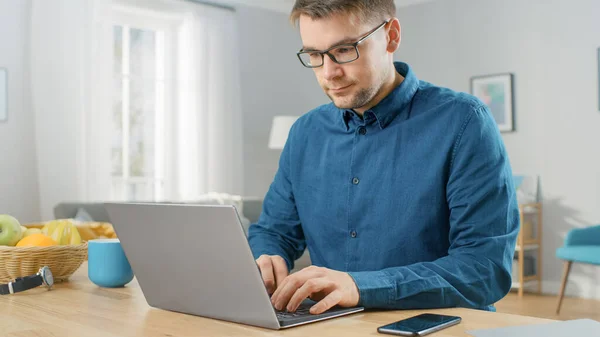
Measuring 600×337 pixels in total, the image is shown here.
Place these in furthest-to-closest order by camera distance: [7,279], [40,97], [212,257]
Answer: [40,97] < [7,279] < [212,257]

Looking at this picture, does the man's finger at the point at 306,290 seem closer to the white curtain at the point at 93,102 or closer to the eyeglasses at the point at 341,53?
the eyeglasses at the point at 341,53

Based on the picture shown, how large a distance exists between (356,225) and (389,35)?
410 millimetres

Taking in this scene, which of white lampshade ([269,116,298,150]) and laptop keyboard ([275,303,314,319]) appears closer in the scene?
laptop keyboard ([275,303,314,319])

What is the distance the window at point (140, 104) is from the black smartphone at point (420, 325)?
4.88m

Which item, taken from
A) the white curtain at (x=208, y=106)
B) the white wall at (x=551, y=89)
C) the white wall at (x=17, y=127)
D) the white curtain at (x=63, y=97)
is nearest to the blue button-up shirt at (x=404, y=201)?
the white curtain at (x=63, y=97)

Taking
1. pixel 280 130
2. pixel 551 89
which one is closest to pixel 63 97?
pixel 280 130

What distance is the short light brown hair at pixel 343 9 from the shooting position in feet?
4.52

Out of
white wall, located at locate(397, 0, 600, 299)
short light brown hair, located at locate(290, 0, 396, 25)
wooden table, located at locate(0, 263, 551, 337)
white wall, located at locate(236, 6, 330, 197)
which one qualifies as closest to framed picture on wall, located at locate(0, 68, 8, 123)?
white wall, located at locate(236, 6, 330, 197)

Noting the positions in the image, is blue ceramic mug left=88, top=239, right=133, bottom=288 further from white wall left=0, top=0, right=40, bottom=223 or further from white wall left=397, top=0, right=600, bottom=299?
white wall left=397, top=0, right=600, bottom=299

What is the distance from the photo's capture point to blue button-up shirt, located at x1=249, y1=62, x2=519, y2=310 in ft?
4.12

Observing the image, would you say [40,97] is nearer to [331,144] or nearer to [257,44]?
[257,44]

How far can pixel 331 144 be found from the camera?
5.29 ft

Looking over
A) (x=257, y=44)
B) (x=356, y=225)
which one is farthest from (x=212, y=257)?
(x=257, y=44)

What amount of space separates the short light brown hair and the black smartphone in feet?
2.03
